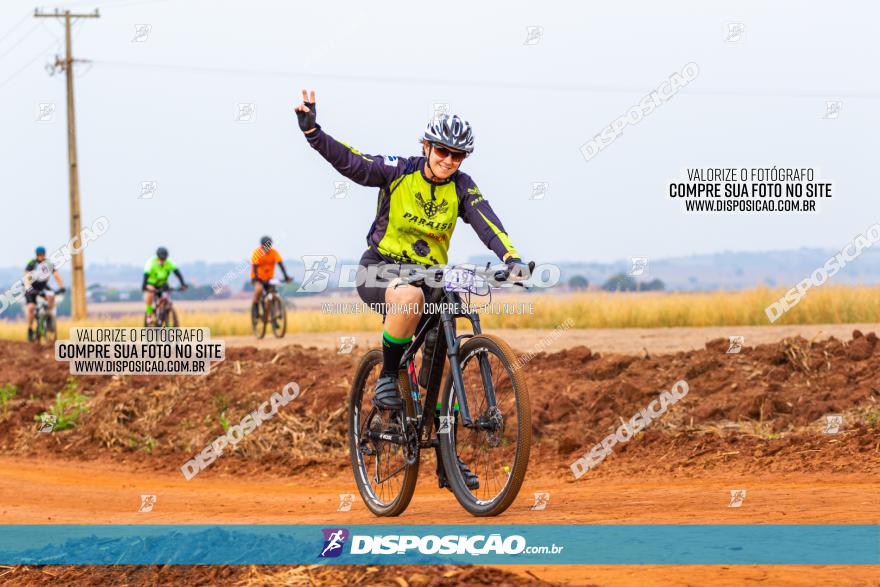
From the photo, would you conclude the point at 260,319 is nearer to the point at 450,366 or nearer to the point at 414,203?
the point at 414,203

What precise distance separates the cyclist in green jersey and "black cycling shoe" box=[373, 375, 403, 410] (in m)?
15.6

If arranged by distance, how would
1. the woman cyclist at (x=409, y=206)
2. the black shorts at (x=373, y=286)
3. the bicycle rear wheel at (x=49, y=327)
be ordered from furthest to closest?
the bicycle rear wheel at (x=49, y=327), the black shorts at (x=373, y=286), the woman cyclist at (x=409, y=206)

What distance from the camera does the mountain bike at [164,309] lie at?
75.0 ft

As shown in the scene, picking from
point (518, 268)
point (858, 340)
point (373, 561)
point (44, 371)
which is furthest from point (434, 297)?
point (44, 371)

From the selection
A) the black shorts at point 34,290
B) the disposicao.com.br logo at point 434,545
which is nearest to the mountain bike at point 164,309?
the black shorts at point 34,290

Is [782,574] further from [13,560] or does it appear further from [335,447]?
[335,447]

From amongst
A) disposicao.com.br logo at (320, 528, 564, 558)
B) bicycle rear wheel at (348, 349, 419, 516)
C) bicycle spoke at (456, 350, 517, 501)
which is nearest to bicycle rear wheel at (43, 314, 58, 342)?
bicycle rear wheel at (348, 349, 419, 516)

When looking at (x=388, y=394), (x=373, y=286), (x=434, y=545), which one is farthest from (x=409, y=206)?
(x=434, y=545)

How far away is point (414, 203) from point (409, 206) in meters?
0.04

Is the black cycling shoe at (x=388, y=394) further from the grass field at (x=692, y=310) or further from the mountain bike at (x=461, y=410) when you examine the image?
the grass field at (x=692, y=310)

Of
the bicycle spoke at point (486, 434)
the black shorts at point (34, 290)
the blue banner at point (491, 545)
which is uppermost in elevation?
the black shorts at point (34, 290)

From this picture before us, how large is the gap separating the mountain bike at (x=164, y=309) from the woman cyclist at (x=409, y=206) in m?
15.9

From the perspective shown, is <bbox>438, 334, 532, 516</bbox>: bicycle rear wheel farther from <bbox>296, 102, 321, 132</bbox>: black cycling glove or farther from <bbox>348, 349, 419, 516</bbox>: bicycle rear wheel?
<bbox>296, 102, 321, 132</bbox>: black cycling glove

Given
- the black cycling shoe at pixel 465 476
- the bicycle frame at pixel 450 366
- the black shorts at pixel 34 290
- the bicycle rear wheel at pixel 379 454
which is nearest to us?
the bicycle frame at pixel 450 366
